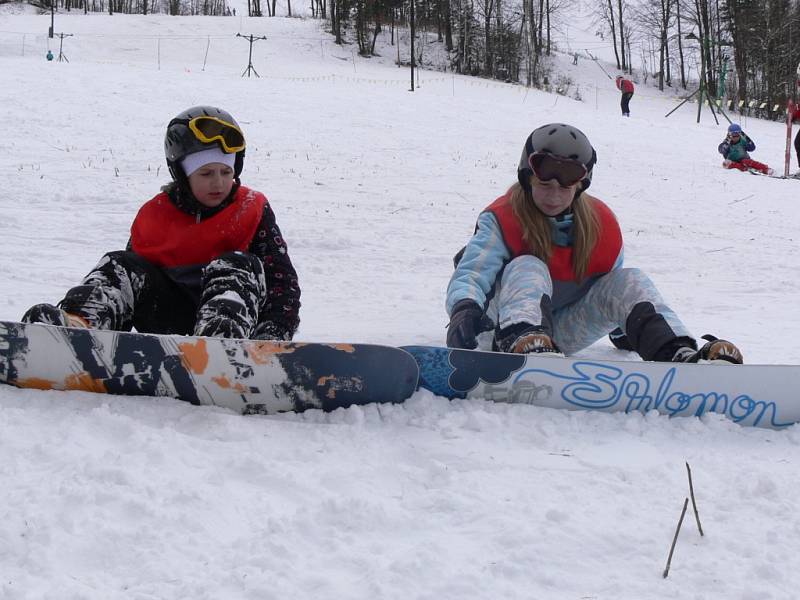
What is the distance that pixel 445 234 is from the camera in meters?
6.18

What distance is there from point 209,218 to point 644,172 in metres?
7.96

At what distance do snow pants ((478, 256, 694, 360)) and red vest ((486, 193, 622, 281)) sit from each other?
62mm

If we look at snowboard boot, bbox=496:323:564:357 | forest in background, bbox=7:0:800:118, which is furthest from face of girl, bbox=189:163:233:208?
forest in background, bbox=7:0:800:118

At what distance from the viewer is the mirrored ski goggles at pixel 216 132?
9.11 ft

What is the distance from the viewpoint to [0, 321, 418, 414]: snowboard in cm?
215

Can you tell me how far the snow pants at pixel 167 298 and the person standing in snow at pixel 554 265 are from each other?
0.70 m

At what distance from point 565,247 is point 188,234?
1.40 m

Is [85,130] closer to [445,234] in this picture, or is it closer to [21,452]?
[445,234]

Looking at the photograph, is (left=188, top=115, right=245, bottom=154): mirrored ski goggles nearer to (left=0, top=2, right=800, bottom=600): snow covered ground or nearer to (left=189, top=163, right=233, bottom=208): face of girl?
(left=189, top=163, right=233, bottom=208): face of girl

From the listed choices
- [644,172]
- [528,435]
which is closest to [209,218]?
[528,435]

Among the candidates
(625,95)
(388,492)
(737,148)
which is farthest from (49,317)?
(625,95)

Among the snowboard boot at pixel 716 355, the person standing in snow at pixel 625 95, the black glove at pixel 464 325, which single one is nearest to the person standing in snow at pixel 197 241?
the black glove at pixel 464 325

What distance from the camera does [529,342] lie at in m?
2.37

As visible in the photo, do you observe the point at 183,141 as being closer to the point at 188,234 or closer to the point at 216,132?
the point at 216,132
